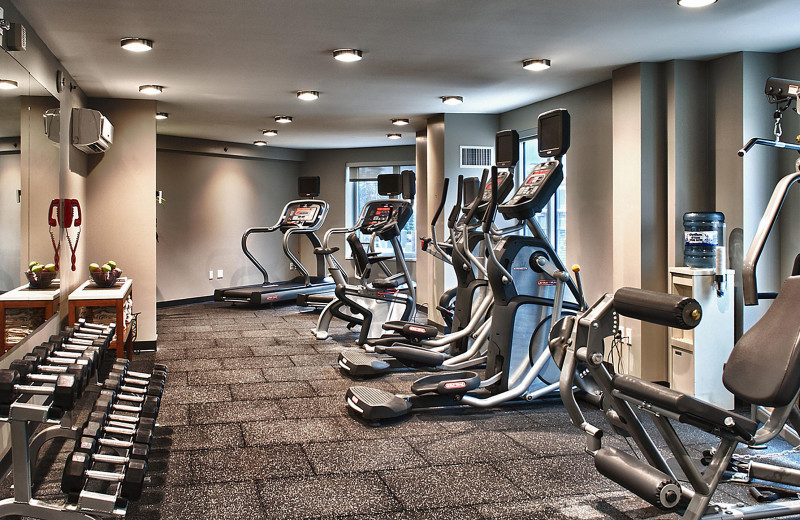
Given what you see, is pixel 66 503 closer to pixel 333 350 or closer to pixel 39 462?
pixel 39 462

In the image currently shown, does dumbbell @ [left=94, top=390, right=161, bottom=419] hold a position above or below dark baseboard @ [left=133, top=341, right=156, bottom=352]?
above

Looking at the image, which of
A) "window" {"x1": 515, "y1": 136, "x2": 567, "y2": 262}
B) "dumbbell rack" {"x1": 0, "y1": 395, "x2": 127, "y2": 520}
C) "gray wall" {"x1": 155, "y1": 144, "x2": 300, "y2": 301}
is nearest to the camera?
"dumbbell rack" {"x1": 0, "y1": 395, "x2": 127, "y2": 520}

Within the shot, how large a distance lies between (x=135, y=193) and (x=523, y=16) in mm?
4159

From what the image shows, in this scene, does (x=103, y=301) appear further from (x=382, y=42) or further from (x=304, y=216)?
(x=304, y=216)

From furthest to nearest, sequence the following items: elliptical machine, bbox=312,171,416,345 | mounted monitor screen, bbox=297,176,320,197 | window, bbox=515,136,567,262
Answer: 1. mounted monitor screen, bbox=297,176,320,197
2. window, bbox=515,136,567,262
3. elliptical machine, bbox=312,171,416,345

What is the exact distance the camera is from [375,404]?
4031 millimetres

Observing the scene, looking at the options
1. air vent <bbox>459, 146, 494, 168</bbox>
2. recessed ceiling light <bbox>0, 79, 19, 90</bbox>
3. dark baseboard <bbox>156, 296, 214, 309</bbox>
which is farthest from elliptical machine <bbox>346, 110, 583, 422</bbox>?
dark baseboard <bbox>156, 296, 214, 309</bbox>

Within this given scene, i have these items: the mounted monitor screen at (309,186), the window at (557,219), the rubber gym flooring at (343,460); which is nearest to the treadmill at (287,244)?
the mounted monitor screen at (309,186)

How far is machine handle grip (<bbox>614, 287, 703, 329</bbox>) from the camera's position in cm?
216

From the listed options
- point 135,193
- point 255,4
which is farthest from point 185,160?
point 255,4

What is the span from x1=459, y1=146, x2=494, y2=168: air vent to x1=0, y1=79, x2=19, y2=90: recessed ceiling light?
4.94m

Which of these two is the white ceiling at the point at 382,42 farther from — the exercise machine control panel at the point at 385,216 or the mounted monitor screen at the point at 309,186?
the mounted monitor screen at the point at 309,186

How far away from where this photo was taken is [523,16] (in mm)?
3932

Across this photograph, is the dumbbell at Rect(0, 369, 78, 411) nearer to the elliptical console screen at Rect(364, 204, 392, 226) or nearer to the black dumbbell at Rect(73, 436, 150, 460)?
the black dumbbell at Rect(73, 436, 150, 460)
